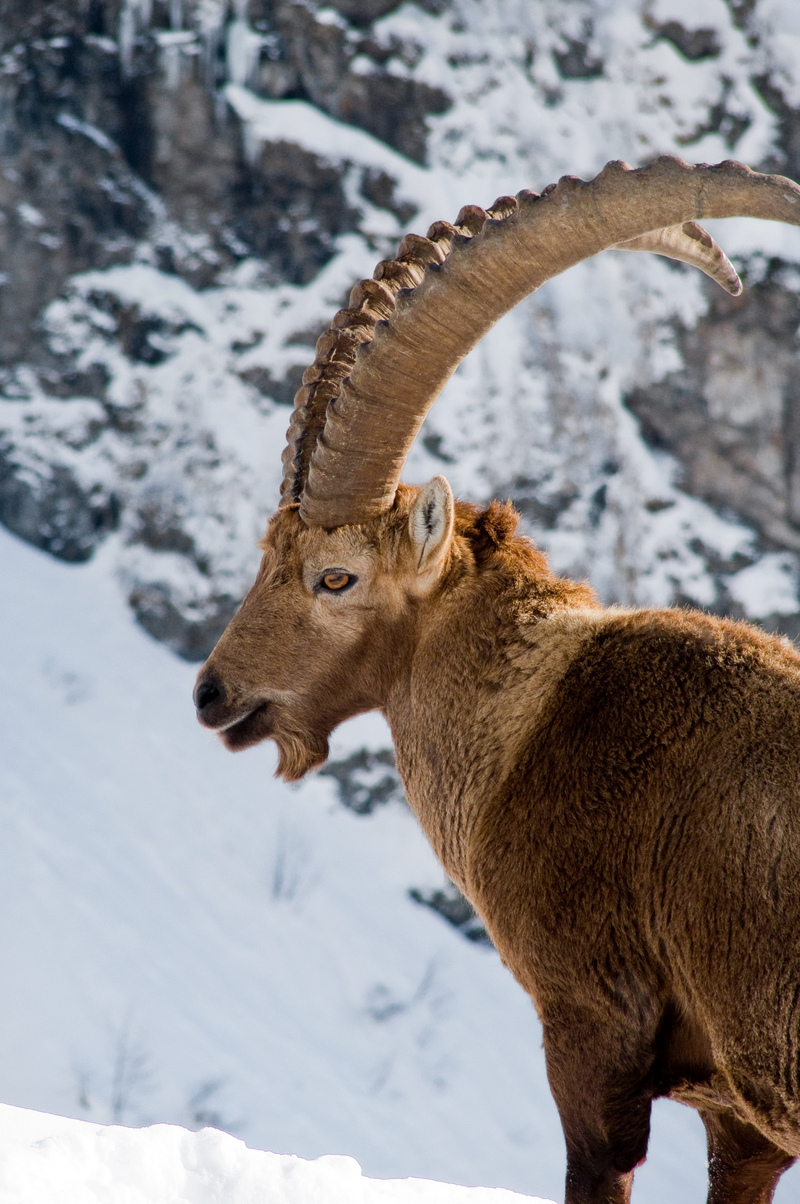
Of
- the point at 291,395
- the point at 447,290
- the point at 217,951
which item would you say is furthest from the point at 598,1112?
the point at 291,395

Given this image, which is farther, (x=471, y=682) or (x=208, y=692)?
(x=208, y=692)

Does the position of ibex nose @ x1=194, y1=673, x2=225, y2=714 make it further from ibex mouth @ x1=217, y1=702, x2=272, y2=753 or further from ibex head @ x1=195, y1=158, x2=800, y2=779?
ibex mouth @ x1=217, y1=702, x2=272, y2=753

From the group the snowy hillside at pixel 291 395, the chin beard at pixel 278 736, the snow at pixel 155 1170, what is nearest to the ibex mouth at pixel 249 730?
the chin beard at pixel 278 736

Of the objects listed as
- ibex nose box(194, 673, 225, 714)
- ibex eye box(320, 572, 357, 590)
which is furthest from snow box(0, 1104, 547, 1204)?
ibex eye box(320, 572, 357, 590)

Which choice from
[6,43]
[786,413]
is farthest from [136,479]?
[786,413]

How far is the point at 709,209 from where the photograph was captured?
3.50 m

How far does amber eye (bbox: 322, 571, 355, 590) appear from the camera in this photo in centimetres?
430

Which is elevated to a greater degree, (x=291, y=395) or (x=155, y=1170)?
(x=291, y=395)

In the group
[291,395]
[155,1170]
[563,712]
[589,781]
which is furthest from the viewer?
[291,395]

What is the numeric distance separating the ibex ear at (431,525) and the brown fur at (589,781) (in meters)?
0.04

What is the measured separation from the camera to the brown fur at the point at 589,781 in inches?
132

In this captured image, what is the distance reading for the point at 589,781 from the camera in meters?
3.69

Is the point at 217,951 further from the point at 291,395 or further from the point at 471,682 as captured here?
the point at 471,682

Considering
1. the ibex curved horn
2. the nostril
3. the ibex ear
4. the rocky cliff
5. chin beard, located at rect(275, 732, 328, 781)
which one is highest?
the rocky cliff
